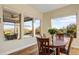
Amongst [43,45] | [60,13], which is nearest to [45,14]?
[60,13]

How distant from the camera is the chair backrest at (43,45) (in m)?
2.01

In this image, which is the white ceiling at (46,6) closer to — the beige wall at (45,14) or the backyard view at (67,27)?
the beige wall at (45,14)

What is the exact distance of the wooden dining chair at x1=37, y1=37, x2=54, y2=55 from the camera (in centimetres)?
201

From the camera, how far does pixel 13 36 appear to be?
76.6 inches

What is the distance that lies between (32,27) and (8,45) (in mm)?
541

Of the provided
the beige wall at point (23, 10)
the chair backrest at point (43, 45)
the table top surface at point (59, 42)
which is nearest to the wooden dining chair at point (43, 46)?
the chair backrest at point (43, 45)

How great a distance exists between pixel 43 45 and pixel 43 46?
2cm

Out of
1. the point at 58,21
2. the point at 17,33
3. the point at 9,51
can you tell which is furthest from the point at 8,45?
the point at 58,21

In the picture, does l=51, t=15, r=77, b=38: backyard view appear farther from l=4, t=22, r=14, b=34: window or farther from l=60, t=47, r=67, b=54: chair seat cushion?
l=4, t=22, r=14, b=34: window

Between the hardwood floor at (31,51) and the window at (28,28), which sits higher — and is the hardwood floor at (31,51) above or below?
below

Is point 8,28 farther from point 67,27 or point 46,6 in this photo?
point 67,27

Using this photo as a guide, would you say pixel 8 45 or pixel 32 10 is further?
pixel 32 10

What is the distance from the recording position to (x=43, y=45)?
2086 millimetres
